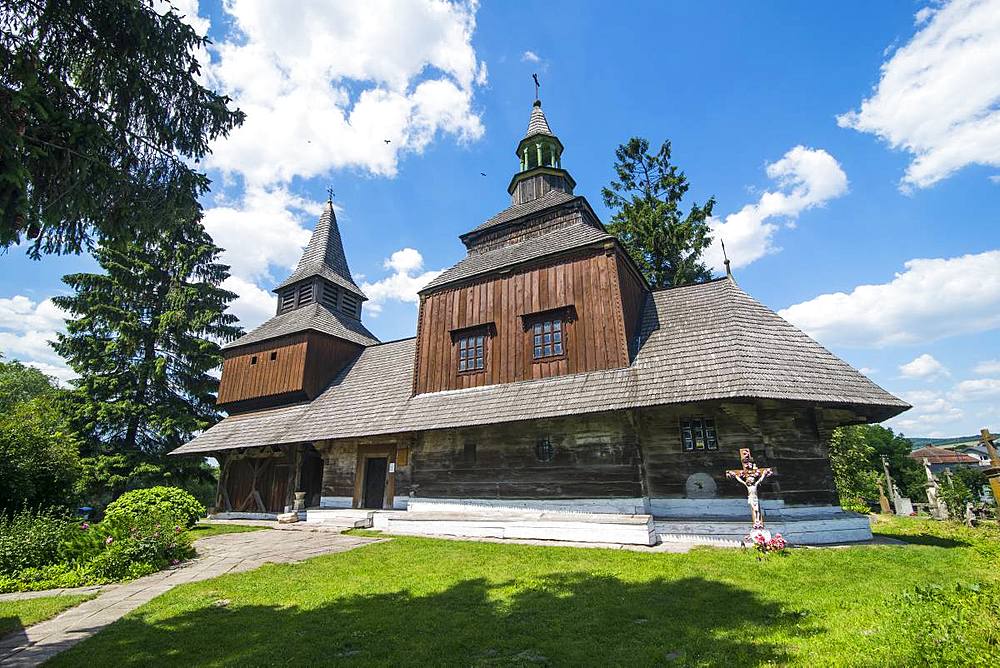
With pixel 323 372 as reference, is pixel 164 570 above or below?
below

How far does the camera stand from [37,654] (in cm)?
515

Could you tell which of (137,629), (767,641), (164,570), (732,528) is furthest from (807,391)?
(164,570)

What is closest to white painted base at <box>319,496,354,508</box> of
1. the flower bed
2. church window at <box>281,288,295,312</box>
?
the flower bed

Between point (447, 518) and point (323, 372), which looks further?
point (323, 372)

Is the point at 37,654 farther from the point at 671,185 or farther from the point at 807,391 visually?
the point at 671,185

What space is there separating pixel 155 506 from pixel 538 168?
56.1 feet

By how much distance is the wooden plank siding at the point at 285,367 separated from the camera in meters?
20.0

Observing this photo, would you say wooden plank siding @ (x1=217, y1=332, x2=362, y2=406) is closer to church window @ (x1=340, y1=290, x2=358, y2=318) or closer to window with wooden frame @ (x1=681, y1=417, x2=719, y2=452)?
church window @ (x1=340, y1=290, x2=358, y2=318)

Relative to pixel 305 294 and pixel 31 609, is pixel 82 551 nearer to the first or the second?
pixel 31 609

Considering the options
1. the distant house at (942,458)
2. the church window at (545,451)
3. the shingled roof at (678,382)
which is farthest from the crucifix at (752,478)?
the distant house at (942,458)

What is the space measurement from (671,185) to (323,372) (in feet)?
65.9

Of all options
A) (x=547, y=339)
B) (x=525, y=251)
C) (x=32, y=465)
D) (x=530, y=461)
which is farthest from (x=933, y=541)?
(x=32, y=465)

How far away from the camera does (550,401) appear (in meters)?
12.4

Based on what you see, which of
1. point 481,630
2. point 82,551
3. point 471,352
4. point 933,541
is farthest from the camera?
point 471,352
